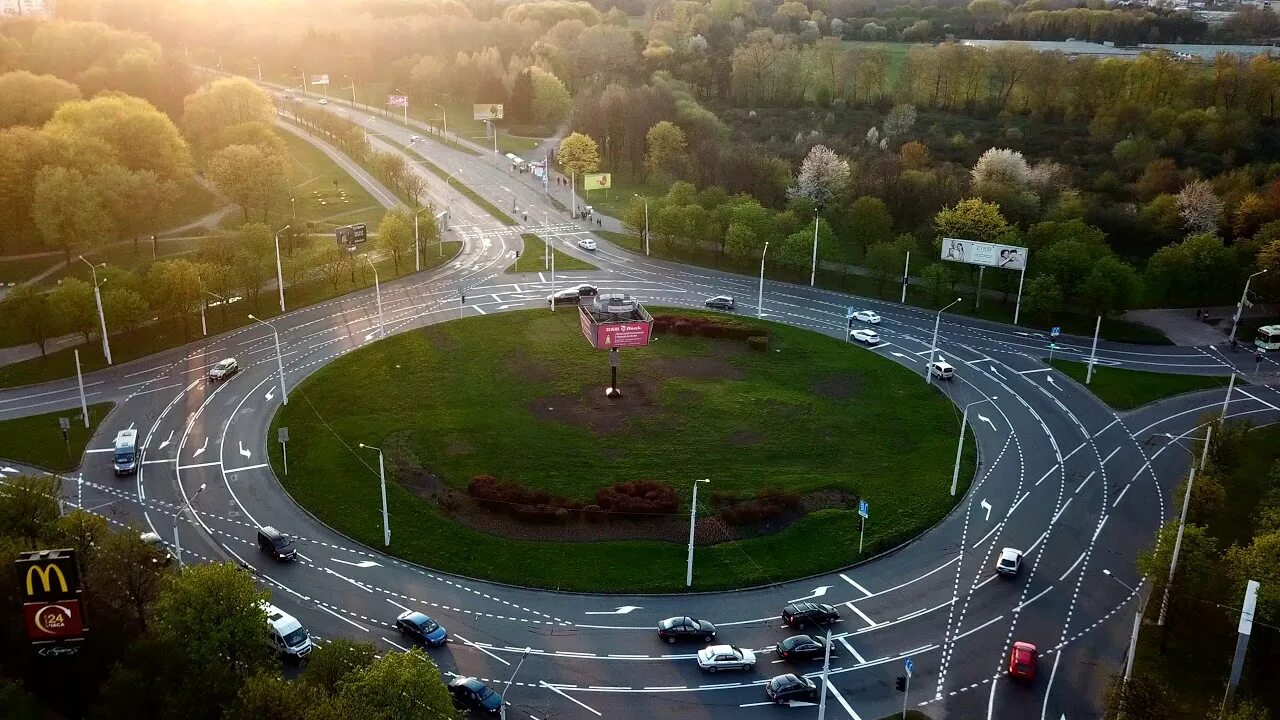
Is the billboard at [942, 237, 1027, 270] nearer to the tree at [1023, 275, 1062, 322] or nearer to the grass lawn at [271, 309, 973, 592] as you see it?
the tree at [1023, 275, 1062, 322]

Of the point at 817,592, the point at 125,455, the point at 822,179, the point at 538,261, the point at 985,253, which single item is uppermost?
the point at 822,179

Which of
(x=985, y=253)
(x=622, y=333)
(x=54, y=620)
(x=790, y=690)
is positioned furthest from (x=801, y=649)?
(x=985, y=253)

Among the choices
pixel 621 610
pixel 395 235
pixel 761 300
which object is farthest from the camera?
pixel 395 235

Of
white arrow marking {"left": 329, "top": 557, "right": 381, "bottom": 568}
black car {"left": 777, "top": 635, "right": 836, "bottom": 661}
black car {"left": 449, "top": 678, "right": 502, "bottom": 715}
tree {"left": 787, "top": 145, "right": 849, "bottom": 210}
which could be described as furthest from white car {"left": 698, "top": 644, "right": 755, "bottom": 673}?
tree {"left": 787, "top": 145, "right": 849, "bottom": 210}

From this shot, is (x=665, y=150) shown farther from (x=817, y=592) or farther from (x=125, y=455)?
(x=817, y=592)

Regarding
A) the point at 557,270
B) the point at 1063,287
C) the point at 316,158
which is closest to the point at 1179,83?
the point at 1063,287

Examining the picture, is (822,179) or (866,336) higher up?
(822,179)

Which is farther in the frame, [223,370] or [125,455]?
[223,370]

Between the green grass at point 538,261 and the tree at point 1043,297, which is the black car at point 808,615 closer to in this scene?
the tree at point 1043,297
